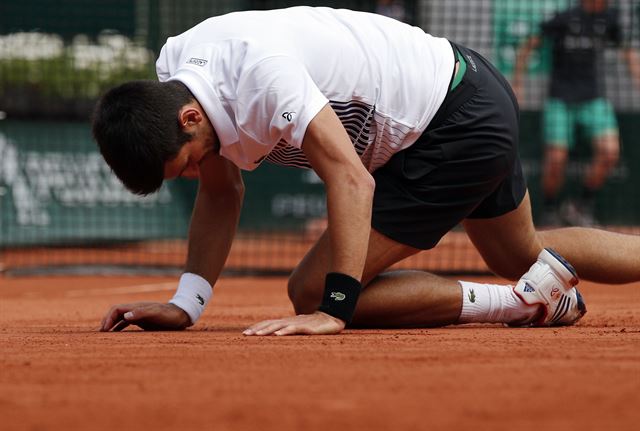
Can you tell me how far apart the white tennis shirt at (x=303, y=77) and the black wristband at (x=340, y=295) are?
424mm

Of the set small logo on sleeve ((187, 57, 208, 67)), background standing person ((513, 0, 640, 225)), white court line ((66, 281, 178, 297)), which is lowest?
white court line ((66, 281, 178, 297))

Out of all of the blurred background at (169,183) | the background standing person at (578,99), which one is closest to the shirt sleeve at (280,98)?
the blurred background at (169,183)

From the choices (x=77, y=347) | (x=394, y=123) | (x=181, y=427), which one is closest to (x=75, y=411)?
(x=181, y=427)

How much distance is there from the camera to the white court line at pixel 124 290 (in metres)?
7.16

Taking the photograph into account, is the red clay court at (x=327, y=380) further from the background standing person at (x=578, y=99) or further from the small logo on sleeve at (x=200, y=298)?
the background standing person at (x=578, y=99)

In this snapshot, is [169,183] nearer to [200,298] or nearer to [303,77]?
[200,298]

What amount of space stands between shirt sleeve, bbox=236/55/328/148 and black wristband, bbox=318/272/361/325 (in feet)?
1.44

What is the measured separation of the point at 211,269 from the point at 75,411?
1.90 meters

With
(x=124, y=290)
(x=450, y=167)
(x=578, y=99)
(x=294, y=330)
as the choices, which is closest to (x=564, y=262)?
(x=450, y=167)

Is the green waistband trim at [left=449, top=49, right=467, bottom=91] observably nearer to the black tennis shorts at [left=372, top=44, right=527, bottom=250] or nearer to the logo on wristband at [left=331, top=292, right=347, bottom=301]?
the black tennis shorts at [left=372, top=44, right=527, bottom=250]

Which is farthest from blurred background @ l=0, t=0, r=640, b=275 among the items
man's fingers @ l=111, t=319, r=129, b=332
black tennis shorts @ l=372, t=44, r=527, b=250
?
black tennis shorts @ l=372, t=44, r=527, b=250

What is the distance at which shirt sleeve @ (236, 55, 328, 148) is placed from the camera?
3266mm

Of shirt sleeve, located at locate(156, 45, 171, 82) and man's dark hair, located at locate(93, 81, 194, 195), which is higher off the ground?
shirt sleeve, located at locate(156, 45, 171, 82)

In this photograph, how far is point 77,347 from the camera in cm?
337
